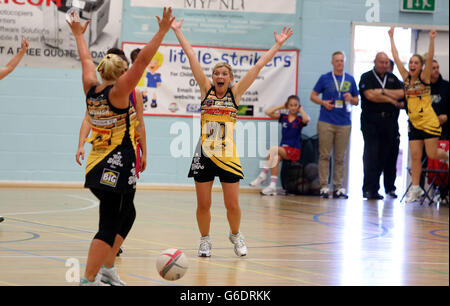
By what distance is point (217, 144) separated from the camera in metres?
5.54

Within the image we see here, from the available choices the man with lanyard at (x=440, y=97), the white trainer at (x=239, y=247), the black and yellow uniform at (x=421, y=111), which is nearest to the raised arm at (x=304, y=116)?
the black and yellow uniform at (x=421, y=111)

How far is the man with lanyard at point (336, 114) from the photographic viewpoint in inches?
460

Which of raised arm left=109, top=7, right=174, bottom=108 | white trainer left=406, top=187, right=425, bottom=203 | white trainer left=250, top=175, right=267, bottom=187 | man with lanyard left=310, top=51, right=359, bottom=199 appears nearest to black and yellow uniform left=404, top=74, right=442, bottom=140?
white trainer left=406, top=187, right=425, bottom=203

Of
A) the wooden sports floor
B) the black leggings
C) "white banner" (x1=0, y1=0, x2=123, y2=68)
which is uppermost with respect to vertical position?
"white banner" (x1=0, y1=0, x2=123, y2=68)

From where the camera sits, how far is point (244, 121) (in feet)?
40.3

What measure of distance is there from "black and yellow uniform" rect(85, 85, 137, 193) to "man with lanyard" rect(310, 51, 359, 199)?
8.02m

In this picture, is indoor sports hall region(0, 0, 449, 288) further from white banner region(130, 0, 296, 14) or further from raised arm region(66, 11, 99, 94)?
raised arm region(66, 11, 99, 94)

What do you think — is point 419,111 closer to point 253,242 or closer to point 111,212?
point 253,242

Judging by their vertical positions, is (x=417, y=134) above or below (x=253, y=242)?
above

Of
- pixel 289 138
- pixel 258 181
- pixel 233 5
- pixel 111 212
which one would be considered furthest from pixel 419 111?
pixel 111 212

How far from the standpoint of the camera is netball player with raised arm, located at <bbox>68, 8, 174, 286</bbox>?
3760 mm

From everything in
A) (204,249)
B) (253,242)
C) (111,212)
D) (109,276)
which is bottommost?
(253,242)

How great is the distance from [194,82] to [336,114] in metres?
2.64
